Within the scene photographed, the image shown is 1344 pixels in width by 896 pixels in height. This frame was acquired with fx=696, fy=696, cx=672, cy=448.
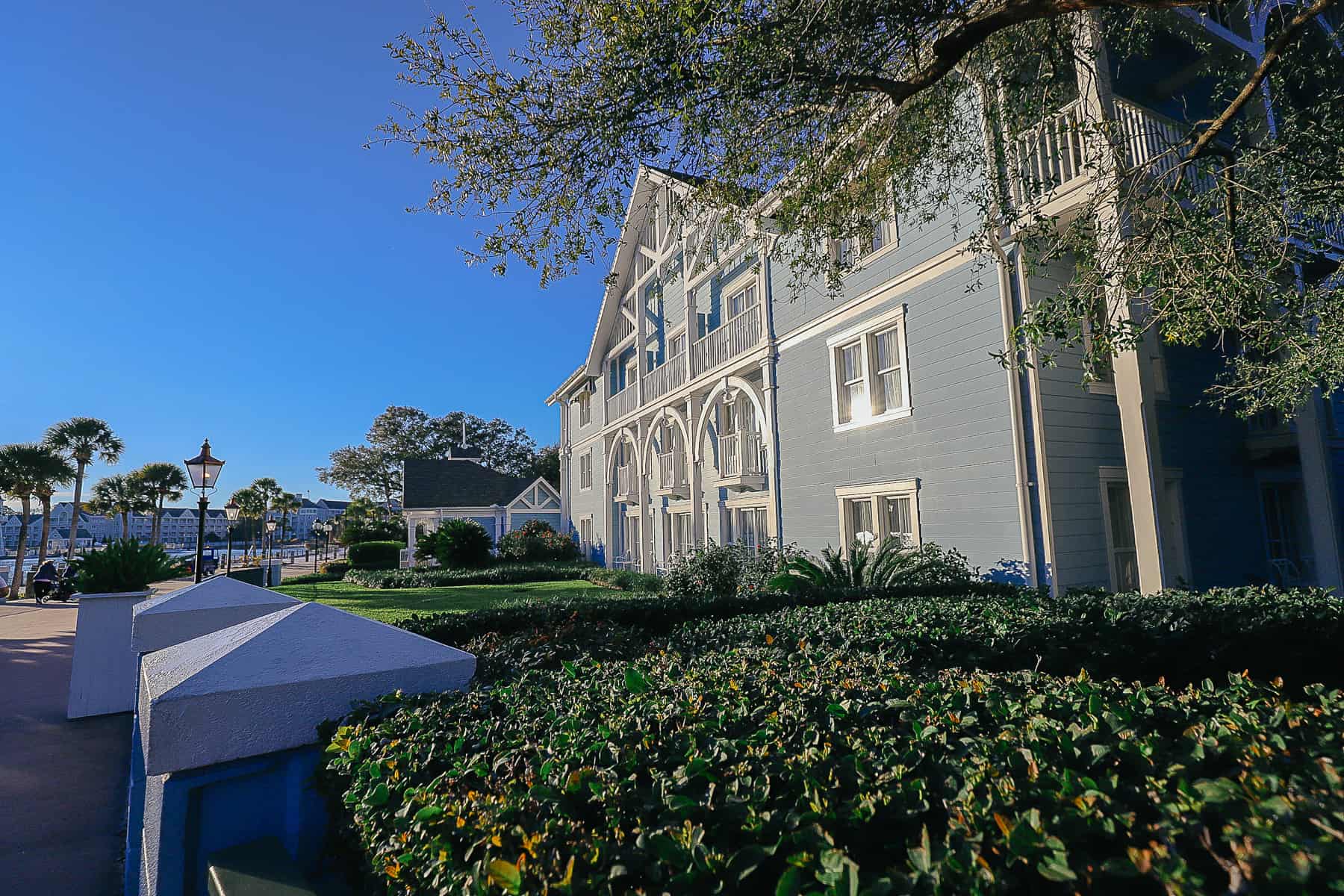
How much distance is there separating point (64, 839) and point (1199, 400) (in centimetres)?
1435

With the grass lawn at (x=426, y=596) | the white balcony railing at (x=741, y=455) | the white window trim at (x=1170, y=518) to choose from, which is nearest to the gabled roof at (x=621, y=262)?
the white balcony railing at (x=741, y=455)

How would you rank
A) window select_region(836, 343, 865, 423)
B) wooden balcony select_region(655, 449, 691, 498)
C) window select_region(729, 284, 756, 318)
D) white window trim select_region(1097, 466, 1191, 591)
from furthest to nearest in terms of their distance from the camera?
wooden balcony select_region(655, 449, 691, 498) → window select_region(729, 284, 756, 318) → window select_region(836, 343, 865, 423) → white window trim select_region(1097, 466, 1191, 591)

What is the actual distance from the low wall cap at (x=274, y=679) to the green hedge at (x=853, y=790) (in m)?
0.25

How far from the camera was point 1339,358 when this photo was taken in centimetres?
690

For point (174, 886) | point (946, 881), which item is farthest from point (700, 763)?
point (174, 886)

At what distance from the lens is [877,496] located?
1153 cm

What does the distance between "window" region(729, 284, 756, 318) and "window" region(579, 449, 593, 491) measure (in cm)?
1092

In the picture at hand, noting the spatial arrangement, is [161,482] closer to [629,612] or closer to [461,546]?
[461,546]

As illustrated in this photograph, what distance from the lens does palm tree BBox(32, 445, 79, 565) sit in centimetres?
3484

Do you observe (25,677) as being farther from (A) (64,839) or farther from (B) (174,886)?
(B) (174,886)

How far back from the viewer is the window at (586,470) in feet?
85.4

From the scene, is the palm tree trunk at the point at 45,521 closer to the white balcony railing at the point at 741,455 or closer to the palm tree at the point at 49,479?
the palm tree at the point at 49,479

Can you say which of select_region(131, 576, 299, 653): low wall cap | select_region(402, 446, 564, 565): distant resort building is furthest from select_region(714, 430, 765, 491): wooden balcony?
select_region(402, 446, 564, 565): distant resort building

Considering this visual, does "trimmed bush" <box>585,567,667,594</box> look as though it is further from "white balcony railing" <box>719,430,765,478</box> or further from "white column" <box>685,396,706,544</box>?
"white balcony railing" <box>719,430,765,478</box>
